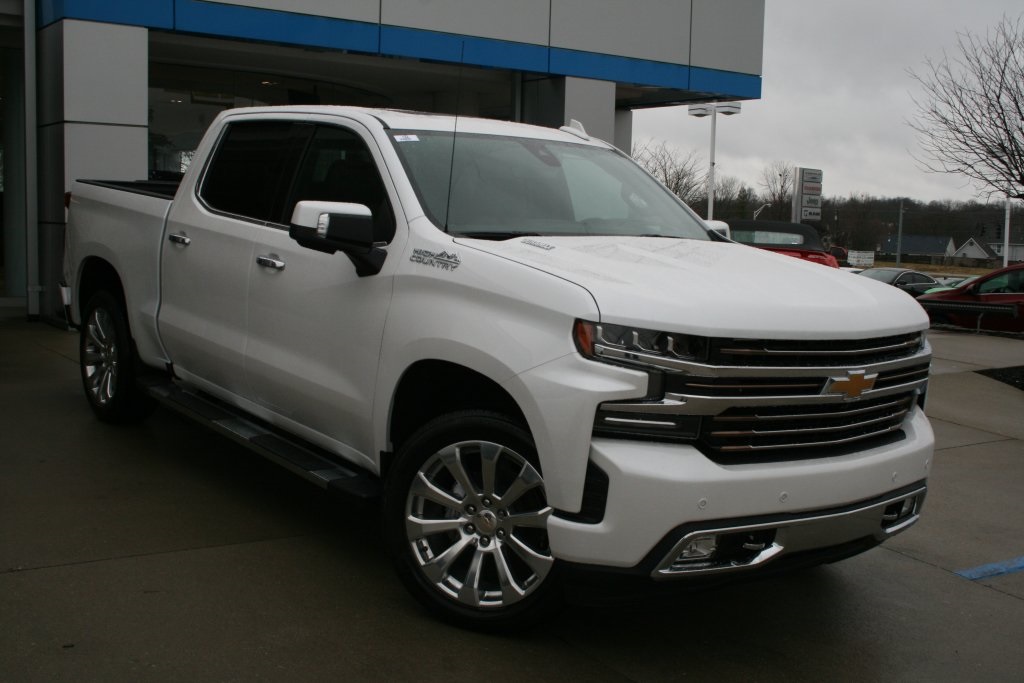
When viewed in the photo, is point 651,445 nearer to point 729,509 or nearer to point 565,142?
point 729,509

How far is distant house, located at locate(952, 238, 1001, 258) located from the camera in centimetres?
7538

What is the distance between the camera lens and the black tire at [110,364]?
6.64m

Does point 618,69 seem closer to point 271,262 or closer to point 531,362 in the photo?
point 271,262

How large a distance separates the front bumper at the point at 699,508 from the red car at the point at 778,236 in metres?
12.8

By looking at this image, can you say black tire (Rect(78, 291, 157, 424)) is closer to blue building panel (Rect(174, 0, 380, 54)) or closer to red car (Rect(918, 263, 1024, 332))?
blue building panel (Rect(174, 0, 380, 54))

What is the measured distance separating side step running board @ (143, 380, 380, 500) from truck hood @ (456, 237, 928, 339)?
3.70 feet

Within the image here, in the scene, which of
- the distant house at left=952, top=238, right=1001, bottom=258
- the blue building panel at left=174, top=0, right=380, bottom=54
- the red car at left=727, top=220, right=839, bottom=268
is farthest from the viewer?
the distant house at left=952, top=238, right=1001, bottom=258

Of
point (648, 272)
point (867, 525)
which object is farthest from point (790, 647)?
point (648, 272)

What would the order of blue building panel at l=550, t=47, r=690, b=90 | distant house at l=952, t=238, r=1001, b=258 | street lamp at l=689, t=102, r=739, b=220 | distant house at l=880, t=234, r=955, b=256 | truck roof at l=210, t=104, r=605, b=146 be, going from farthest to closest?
distant house at l=880, t=234, r=955, b=256 < distant house at l=952, t=238, r=1001, b=258 < street lamp at l=689, t=102, r=739, b=220 < blue building panel at l=550, t=47, r=690, b=90 < truck roof at l=210, t=104, r=605, b=146

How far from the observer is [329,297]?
15.2ft

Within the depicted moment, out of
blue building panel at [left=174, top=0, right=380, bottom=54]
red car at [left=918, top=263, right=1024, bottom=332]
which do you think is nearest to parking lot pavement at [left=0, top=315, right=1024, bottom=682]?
blue building panel at [left=174, top=0, right=380, bottom=54]

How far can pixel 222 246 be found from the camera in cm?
546

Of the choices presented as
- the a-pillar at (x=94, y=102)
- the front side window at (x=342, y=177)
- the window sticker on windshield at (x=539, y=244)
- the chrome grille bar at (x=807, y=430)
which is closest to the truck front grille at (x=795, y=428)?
the chrome grille bar at (x=807, y=430)

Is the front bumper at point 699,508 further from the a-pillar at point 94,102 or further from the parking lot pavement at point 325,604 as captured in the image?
the a-pillar at point 94,102
